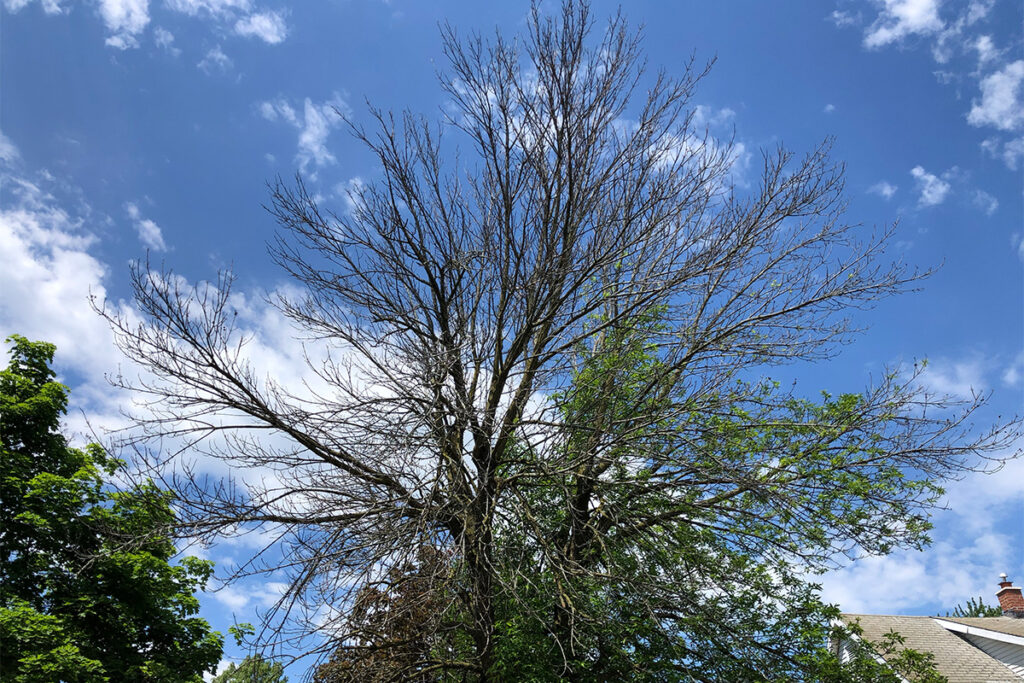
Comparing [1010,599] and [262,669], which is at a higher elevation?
[1010,599]

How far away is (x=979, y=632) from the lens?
51.6 ft

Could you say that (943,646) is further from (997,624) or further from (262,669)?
(262,669)

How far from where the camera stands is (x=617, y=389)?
7008 mm

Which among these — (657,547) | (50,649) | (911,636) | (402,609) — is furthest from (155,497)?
(911,636)

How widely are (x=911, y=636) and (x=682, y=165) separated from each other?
13309 millimetres

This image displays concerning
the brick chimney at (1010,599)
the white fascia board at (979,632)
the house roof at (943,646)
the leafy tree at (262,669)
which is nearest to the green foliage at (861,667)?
the house roof at (943,646)

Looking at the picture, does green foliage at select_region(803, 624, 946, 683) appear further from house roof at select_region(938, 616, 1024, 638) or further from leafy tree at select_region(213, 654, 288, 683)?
house roof at select_region(938, 616, 1024, 638)

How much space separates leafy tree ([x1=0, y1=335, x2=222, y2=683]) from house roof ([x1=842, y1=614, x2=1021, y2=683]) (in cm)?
1297

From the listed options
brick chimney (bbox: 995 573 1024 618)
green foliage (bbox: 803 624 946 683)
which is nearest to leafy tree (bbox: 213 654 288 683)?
green foliage (bbox: 803 624 946 683)

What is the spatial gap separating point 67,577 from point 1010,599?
967 inches

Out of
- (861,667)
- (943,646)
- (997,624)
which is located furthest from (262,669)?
(997,624)

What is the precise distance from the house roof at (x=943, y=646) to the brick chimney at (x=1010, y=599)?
4330 mm

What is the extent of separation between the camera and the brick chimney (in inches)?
796

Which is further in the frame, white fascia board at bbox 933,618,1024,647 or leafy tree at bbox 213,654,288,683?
white fascia board at bbox 933,618,1024,647
